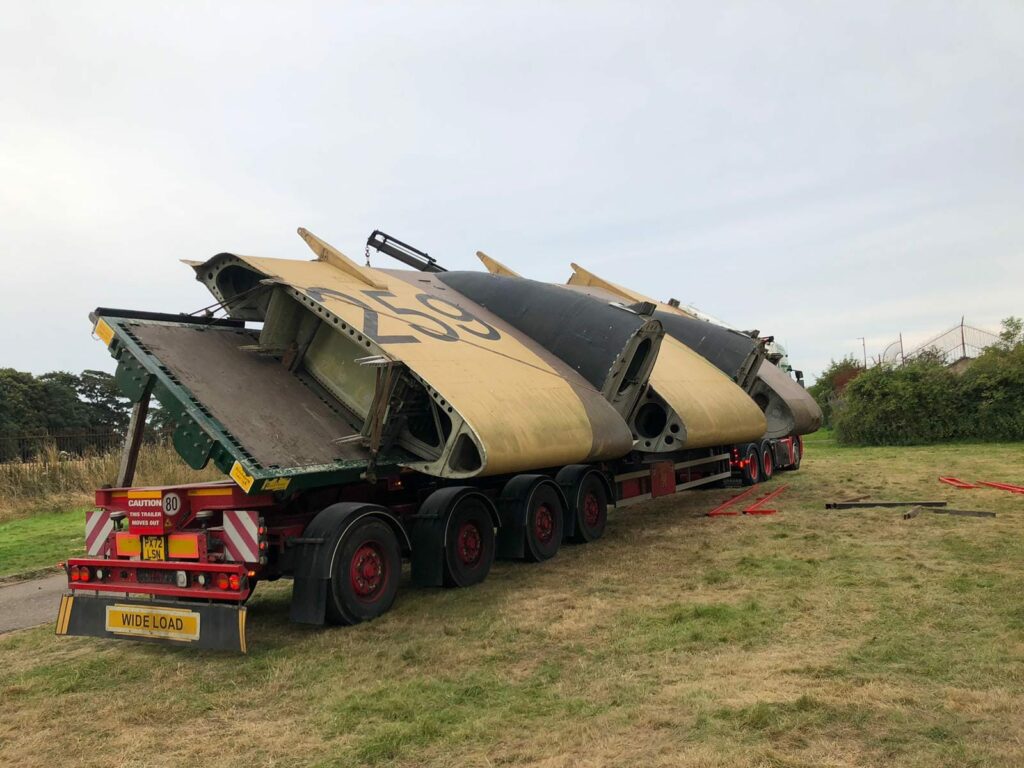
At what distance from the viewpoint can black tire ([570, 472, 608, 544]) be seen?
31.8 ft

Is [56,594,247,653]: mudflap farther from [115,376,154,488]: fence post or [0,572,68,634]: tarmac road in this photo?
[0,572,68,634]: tarmac road

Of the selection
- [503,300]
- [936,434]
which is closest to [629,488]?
[503,300]

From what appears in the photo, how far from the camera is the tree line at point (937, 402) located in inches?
986

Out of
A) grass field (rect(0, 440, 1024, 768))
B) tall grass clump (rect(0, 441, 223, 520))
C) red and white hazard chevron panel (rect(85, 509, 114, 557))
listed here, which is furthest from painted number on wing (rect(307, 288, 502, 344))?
tall grass clump (rect(0, 441, 223, 520))

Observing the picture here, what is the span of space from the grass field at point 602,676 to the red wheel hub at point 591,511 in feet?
4.25

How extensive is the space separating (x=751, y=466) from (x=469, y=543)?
9728 mm

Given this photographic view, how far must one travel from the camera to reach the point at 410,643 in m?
6.00

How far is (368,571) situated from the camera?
6.70m

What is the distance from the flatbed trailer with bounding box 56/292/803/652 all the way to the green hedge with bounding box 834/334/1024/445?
71.7ft

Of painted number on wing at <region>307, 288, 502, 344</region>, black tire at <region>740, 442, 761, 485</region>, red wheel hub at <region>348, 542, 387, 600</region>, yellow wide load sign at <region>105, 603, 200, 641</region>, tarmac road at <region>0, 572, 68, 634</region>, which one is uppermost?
painted number on wing at <region>307, 288, 502, 344</region>

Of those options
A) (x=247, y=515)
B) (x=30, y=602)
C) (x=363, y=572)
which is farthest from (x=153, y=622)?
(x=30, y=602)

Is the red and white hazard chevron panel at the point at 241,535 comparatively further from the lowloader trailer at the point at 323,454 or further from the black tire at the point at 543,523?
the black tire at the point at 543,523

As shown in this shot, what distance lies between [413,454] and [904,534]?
19.1ft

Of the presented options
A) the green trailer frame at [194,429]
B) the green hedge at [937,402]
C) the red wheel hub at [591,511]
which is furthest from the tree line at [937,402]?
the green trailer frame at [194,429]
